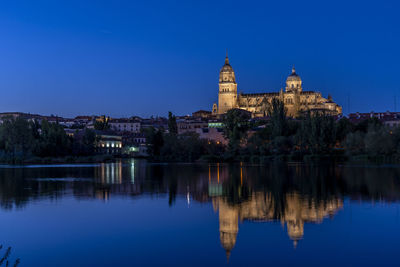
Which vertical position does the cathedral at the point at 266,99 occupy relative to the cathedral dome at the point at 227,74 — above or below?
below

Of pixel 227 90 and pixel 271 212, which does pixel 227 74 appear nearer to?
pixel 227 90

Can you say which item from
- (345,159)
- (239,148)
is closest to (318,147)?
(345,159)

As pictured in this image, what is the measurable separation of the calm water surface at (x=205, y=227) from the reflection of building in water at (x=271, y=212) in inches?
1.0

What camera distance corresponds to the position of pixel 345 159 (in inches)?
1913

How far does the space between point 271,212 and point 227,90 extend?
127 m

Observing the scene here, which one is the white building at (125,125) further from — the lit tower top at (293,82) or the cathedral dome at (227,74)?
the lit tower top at (293,82)

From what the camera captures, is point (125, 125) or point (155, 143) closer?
point (155, 143)

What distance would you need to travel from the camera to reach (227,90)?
462 feet

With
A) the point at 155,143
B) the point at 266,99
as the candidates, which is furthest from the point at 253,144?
the point at 266,99

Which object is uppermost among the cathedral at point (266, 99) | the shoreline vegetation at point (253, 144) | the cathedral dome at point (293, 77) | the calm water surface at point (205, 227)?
the cathedral dome at point (293, 77)

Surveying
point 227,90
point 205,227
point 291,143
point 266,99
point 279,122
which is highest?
point 227,90

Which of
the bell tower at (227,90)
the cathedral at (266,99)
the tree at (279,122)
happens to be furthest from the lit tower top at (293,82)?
the tree at (279,122)

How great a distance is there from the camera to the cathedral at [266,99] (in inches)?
5005

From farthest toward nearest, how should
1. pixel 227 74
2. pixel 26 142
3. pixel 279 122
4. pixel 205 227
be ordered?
pixel 227 74 → pixel 26 142 → pixel 279 122 → pixel 205 227
